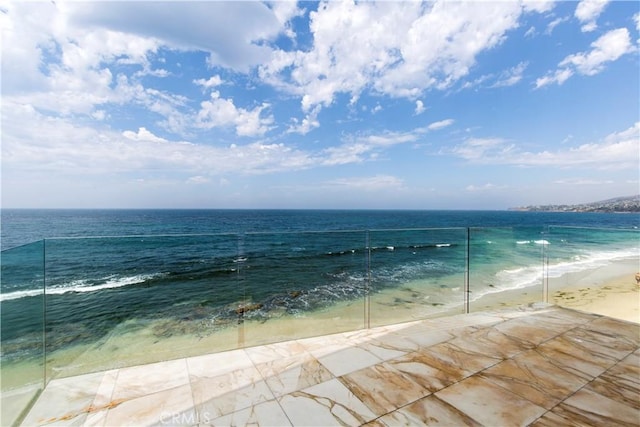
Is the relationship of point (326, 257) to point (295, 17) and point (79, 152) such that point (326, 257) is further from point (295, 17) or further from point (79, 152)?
point (79, 152)

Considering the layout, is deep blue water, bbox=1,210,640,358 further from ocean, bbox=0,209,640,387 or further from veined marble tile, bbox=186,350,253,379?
veined marble tile, bbox=186,350,253,379

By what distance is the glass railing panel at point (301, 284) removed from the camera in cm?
269

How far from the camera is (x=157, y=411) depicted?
1523mm

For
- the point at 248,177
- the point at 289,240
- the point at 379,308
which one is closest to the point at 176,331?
the point at 289,240

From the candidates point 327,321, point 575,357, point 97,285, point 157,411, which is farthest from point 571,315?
point 97,285

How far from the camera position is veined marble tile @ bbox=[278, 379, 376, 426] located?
1.42m

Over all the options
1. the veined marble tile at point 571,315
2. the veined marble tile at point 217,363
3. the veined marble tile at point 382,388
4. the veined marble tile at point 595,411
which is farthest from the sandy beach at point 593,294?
the veined marble tile at point 217,363

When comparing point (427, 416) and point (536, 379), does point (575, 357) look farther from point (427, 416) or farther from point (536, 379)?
point (427, 416)

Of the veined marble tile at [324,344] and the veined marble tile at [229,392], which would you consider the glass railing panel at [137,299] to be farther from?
the veined marble tile at [324,344]

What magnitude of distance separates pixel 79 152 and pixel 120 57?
829 inches

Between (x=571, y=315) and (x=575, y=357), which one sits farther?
(x=571, y=315)

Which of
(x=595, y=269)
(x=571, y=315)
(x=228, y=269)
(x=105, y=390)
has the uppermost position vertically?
(x=228, y=269)

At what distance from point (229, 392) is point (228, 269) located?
4.18ft

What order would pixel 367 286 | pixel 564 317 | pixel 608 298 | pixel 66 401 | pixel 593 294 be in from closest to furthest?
1. pixel 66 401
2. pixel 564 317
3. pixel 367 286
4. pixel 608 298
5. pixel 593 294
